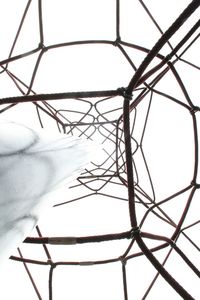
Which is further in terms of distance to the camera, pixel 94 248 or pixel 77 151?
pixel 94 248

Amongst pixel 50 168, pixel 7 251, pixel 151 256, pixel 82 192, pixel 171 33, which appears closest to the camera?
pixel 7 251

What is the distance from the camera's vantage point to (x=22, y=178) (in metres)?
1.61

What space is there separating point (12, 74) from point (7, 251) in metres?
5.12

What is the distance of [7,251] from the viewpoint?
1596 mm

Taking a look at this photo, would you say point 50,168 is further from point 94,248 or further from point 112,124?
point 94,248

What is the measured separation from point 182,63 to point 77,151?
356 centimetres

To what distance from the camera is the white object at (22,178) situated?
57.9 inches

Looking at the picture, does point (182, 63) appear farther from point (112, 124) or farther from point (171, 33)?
point (171, 33)

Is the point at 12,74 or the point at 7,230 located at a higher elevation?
the point at 12,74

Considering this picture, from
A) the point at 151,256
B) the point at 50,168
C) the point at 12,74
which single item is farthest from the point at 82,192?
the point at 50,168

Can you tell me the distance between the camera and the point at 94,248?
29.2ft

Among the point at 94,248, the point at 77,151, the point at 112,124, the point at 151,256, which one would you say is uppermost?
the point at 112,124

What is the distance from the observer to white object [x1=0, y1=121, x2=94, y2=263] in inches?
57.9

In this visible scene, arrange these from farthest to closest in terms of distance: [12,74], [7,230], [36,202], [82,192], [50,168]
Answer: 1. [82,192]
2. [12,74]
3. [50,168]
4. [36,202]
5. [7,230]
